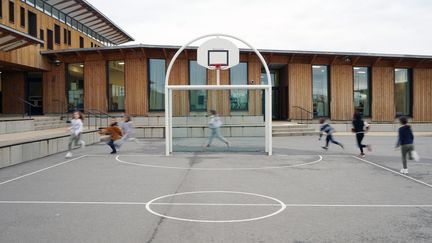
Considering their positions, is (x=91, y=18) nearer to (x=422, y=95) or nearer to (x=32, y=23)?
(x=32, y=23)

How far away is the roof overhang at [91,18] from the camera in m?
30.3

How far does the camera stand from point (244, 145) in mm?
19328

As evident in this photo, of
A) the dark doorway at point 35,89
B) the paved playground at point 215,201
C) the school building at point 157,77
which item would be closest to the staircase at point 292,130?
the school building at point 157,77

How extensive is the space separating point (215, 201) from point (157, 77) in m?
21.0

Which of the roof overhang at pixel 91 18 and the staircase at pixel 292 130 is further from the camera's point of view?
the roof overhang at pixel 91 18

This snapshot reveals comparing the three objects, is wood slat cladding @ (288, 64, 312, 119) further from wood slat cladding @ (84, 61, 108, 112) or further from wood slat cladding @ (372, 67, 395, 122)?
wood slat cladding @ (84, 61, 108, 112)

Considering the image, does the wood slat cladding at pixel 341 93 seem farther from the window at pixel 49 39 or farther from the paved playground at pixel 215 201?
the window at pixel 49 39

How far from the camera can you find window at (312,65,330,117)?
29.9 m

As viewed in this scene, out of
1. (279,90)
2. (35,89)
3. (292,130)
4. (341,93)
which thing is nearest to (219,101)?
(292,130)

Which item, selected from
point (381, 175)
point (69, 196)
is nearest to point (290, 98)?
point (381, 175)

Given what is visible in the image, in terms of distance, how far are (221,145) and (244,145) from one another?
1.13 metres

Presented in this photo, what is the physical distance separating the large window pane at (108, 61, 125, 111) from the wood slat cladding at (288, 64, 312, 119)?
468 inches

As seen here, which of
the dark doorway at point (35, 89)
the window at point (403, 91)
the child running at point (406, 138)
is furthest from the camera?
the window at point (403, 91)

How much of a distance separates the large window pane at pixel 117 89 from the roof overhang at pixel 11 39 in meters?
7.41
